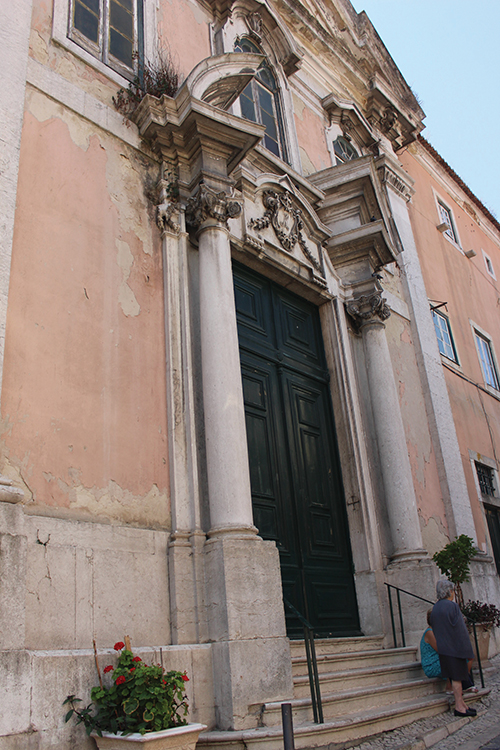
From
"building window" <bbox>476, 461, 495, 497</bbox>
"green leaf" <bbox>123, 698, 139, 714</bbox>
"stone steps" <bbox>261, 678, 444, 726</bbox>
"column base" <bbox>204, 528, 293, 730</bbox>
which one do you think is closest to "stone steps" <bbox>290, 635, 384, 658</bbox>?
"stone steps" <bbox>261, 678, 444, 726</bbox>

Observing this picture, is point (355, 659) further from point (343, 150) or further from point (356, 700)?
point (343, 150)

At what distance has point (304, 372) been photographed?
761 centimetres

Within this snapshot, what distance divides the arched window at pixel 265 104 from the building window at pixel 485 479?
6064mm

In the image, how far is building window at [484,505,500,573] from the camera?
10.8 meters

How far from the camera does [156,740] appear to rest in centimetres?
341

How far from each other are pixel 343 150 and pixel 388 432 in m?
5.22

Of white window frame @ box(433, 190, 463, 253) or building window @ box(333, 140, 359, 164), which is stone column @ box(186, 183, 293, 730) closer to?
building window @ box(333, 140, 359, 164)

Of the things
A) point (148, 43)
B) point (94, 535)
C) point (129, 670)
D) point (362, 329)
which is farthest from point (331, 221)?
point (129, 670)

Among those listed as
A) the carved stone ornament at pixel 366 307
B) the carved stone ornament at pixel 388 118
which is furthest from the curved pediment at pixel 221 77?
the carved stone ornament at pixel 388 118

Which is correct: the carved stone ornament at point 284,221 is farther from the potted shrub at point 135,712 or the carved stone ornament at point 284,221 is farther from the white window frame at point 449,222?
the white window frame at point 449,222

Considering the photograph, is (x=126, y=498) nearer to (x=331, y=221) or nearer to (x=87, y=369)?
(x=87, y=369)

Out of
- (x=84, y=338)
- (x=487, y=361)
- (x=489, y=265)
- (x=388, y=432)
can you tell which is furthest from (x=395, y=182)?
(x=84, y=338)

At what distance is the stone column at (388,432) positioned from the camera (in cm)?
747

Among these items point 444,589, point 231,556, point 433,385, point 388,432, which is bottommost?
point 444,589
